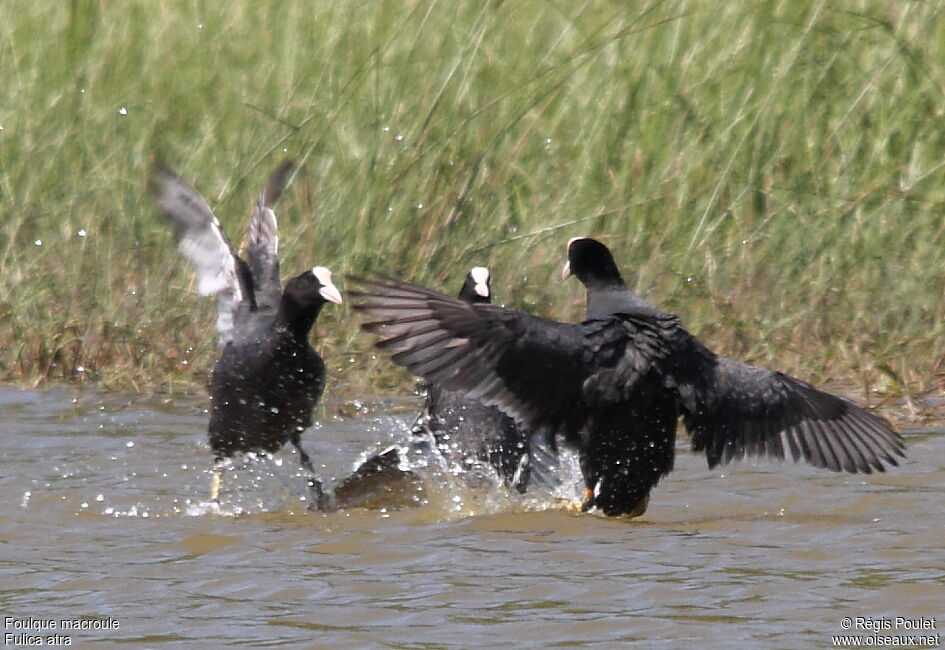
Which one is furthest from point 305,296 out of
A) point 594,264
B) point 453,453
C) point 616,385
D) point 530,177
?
point 530,177

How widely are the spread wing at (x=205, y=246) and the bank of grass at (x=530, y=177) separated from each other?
0.94 meters

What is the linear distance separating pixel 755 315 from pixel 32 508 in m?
3.21

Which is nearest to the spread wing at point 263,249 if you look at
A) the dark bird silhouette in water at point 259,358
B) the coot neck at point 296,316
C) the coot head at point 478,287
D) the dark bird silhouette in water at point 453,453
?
the dark bird silhouette in water at point 259,358

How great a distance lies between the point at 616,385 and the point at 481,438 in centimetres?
72

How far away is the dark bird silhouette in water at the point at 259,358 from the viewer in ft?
20.1

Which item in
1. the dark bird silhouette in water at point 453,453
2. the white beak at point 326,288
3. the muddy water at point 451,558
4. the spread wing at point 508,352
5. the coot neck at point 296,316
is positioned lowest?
the muddy water at point 451,558

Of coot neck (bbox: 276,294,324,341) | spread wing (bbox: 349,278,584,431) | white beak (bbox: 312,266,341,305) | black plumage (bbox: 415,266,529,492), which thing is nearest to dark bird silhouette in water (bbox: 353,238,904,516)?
spread wing (bbox: 349,278,584,431)

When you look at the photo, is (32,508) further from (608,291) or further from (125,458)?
Answer: (608,291)

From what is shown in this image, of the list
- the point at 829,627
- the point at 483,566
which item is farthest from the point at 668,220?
the point at 829,627

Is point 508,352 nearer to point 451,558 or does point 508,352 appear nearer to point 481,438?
point 451,558

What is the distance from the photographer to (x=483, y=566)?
15.8 ft

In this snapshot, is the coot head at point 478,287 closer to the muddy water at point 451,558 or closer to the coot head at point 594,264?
the coot head at point 594,264

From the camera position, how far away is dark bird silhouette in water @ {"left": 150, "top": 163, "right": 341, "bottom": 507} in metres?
6.13

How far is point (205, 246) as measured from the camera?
21.5 ft
